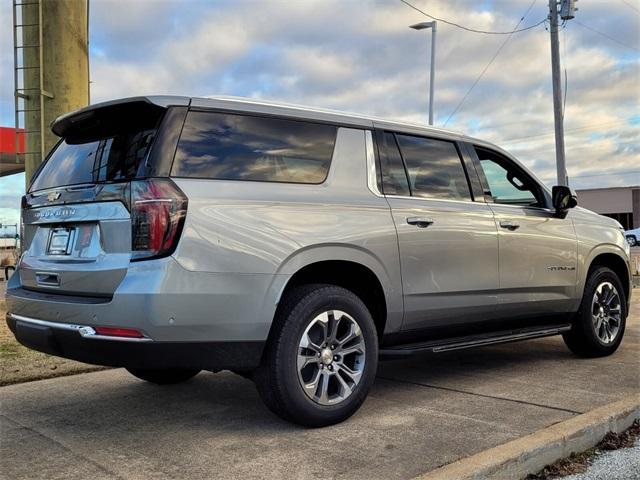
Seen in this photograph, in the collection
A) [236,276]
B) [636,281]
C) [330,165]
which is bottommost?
[636,281]

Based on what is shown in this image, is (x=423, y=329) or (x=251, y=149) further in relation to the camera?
(x=423, y=329)

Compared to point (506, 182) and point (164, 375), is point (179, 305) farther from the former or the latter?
point (506, 182)

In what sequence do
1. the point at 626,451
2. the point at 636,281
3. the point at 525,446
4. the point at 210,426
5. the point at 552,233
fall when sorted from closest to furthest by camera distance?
the point at 525,446 → the point at 626,451 → the point at 210,426 → the point at 552,233 → the point at 636,281

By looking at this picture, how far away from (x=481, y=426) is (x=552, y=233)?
2310 mm

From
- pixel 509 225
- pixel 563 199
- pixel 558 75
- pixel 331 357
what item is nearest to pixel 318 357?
pixel 331 357

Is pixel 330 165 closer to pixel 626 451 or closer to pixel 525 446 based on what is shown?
pixel 525 446

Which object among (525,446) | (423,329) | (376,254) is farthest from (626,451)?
(376,254)

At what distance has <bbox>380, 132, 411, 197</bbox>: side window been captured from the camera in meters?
4.54

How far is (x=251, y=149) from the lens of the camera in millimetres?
3914

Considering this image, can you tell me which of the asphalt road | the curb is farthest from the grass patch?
the asphalt road

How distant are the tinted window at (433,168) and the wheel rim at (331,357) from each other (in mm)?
1223

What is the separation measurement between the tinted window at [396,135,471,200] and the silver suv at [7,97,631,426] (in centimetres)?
1

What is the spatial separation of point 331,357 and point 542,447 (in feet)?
4.22

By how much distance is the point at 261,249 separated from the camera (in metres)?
3.67
